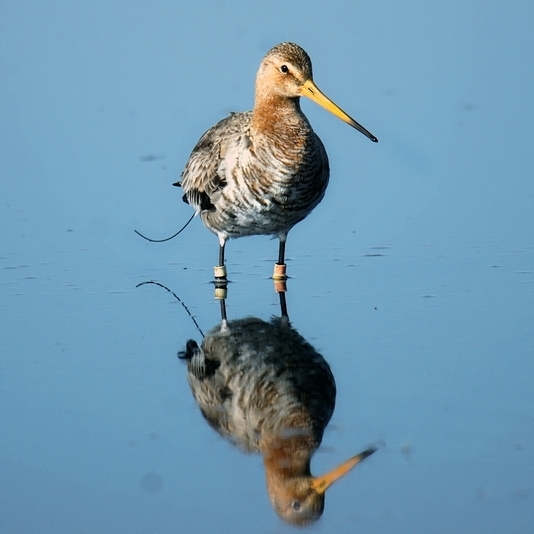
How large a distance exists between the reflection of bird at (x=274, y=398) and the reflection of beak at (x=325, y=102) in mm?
1673

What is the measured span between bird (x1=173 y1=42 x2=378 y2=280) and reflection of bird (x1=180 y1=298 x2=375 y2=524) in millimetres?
1162

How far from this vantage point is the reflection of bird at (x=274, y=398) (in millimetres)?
6246

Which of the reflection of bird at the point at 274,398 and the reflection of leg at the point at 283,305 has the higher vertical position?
the reflection of bird at the point at 274,398

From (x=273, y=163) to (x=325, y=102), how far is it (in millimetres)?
567

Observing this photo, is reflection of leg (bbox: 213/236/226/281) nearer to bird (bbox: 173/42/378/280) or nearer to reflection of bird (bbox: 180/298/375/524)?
bird (bbox: 173/42/378/280)

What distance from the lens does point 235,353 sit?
799 centimetres

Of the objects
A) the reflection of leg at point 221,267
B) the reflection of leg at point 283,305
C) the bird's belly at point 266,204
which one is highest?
the bird's belly at point 266,204

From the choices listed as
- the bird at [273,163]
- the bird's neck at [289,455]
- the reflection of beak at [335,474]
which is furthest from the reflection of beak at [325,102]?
the reflection of beak at [335,474]

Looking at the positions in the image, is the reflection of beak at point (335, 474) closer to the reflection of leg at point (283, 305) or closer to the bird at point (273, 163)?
the reflection of leg at point (283, 305)

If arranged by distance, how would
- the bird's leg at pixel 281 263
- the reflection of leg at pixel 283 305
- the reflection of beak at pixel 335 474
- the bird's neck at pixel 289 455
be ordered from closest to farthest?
the reflection of beak at pixel 335 474
the bird's neck at pixel 289 455
the reflection of leg at pixel 283 305
the bird's leg at pixel 281 263

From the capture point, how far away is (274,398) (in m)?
7.22

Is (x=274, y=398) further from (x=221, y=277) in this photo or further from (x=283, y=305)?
(x=221, y=277)

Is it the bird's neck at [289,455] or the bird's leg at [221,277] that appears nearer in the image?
the bird's neck at [289,455]

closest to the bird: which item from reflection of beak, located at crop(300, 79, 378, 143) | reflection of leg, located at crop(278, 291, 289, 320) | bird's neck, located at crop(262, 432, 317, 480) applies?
reflection of beak, located at crop(300, 79, 378, 143)
